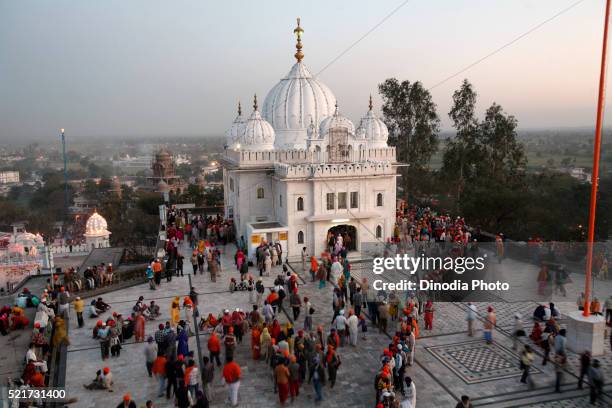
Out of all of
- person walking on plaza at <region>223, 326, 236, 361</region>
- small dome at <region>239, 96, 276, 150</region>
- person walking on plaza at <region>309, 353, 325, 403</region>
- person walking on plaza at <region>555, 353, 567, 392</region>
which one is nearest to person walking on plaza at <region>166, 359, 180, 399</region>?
person walking on plaza at <region>223, 326, 236, 361</region>

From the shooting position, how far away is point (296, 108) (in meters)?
28.4

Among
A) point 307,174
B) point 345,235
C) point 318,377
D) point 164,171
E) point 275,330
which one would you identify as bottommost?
point 318,377

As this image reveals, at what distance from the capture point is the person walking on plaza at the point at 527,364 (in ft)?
36.9

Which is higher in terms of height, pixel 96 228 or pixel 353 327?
pixel 353 327

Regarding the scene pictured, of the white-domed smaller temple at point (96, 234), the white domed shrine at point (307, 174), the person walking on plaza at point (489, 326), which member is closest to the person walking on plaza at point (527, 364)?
the person walking on plaza at point (489, 326)

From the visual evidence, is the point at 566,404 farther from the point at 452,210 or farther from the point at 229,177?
the point at 452,210

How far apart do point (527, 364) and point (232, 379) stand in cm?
659

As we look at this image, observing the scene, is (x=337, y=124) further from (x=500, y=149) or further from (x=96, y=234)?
(x=96, y=234)

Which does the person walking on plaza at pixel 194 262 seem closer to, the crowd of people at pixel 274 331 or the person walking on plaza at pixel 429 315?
the crowd of people at pixel 274 331

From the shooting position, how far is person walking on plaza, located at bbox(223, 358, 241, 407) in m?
10.7

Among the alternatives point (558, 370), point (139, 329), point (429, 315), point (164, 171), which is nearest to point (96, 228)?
point (139, 329)

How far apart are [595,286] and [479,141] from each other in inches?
739

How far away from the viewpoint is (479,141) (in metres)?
34.1

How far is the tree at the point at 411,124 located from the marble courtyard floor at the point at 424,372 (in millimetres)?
19921
